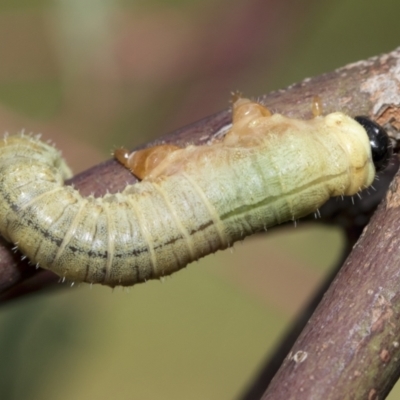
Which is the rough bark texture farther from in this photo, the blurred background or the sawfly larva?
the blurred background

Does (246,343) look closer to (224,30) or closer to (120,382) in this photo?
(120,382)

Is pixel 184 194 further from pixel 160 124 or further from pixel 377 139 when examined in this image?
pixel 160 124

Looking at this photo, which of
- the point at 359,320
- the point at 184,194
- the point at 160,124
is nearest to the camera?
the point at 359,320

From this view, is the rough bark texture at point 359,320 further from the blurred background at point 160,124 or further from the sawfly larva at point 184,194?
the blurred background at point 160,124

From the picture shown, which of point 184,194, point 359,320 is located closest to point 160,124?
A: point 184,194

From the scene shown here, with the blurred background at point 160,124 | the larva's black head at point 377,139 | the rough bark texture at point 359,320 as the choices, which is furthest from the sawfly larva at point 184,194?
the blurred background at point 160,124

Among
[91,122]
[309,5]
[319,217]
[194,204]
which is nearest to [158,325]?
[91,122]
